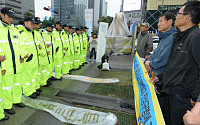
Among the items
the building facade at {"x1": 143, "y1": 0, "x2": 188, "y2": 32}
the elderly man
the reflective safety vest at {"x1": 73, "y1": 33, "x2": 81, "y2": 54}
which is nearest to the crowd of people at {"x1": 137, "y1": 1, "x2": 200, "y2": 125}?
the elderly man

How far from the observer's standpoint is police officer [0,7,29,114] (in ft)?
7.98

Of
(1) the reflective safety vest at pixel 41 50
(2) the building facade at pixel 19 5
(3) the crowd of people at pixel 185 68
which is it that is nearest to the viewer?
(3) the crowd of people at pixel 185 68

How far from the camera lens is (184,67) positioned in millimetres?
1489

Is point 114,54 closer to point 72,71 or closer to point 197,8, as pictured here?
point 72,71

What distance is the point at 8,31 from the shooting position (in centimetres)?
250

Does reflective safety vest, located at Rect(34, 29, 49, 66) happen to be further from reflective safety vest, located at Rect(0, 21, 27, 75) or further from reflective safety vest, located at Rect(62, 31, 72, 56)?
reflective safety vest, located at Rect(62, 31, 72, 56)

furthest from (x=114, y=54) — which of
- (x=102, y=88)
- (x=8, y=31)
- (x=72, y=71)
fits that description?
(x=8, y=31)

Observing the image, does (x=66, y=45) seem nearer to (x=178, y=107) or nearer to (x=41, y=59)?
(x=41, y=59)

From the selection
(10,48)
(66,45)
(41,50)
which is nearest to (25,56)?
(10,48)

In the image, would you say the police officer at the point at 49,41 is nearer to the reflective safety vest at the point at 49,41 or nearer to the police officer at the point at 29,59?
the reflective safety vest at the point at 49,41

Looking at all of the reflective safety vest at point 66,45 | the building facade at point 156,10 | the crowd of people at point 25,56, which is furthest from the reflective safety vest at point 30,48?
the building facade at point 156,10

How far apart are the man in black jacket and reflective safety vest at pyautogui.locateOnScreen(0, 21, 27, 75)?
270 cm

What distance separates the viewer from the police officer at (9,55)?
7.98ft

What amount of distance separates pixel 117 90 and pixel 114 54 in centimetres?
766
